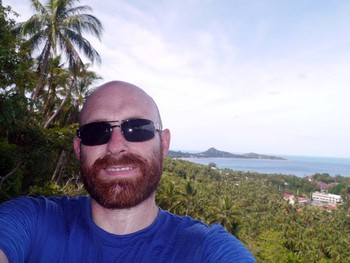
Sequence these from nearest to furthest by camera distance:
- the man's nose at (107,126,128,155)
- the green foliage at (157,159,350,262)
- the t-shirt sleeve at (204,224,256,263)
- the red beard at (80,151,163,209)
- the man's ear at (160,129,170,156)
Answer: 1. the t-shirt sleeve at (204,224,256,263)
2. the red beard at (80,151,163,209)
3. the man's nose at (107,126,128,155)
4. the man's ear at (160,129,170,156)
5. the green foliage at (157,159,350,262)

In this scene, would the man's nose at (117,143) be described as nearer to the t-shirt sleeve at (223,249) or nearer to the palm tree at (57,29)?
the t-shirt sleeve at (223,249)

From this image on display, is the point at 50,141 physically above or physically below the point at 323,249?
above

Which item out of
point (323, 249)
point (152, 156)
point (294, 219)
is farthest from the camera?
point (294, 219)

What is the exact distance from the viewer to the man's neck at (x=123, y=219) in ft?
5.54

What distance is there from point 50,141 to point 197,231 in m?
11.9

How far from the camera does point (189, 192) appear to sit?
95.1 feet

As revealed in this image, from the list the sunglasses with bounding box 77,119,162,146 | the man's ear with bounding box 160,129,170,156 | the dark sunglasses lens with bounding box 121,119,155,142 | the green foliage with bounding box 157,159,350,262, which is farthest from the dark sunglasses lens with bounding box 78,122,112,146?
the green foliage with bounding box 157,159,350,262

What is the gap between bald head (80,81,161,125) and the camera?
1.93 metres

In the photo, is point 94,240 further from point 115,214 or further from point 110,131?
point 110,131

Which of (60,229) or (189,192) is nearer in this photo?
(60,229)

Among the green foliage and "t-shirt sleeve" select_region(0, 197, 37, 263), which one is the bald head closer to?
"t-shirt sleeve" select_region(0, 197, 37, 263)

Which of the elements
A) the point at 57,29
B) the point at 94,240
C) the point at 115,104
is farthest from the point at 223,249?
the point at 57,29

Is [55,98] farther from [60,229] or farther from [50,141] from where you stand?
[60,229]

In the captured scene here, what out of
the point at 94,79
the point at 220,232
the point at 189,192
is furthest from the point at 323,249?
the point at 220,232
